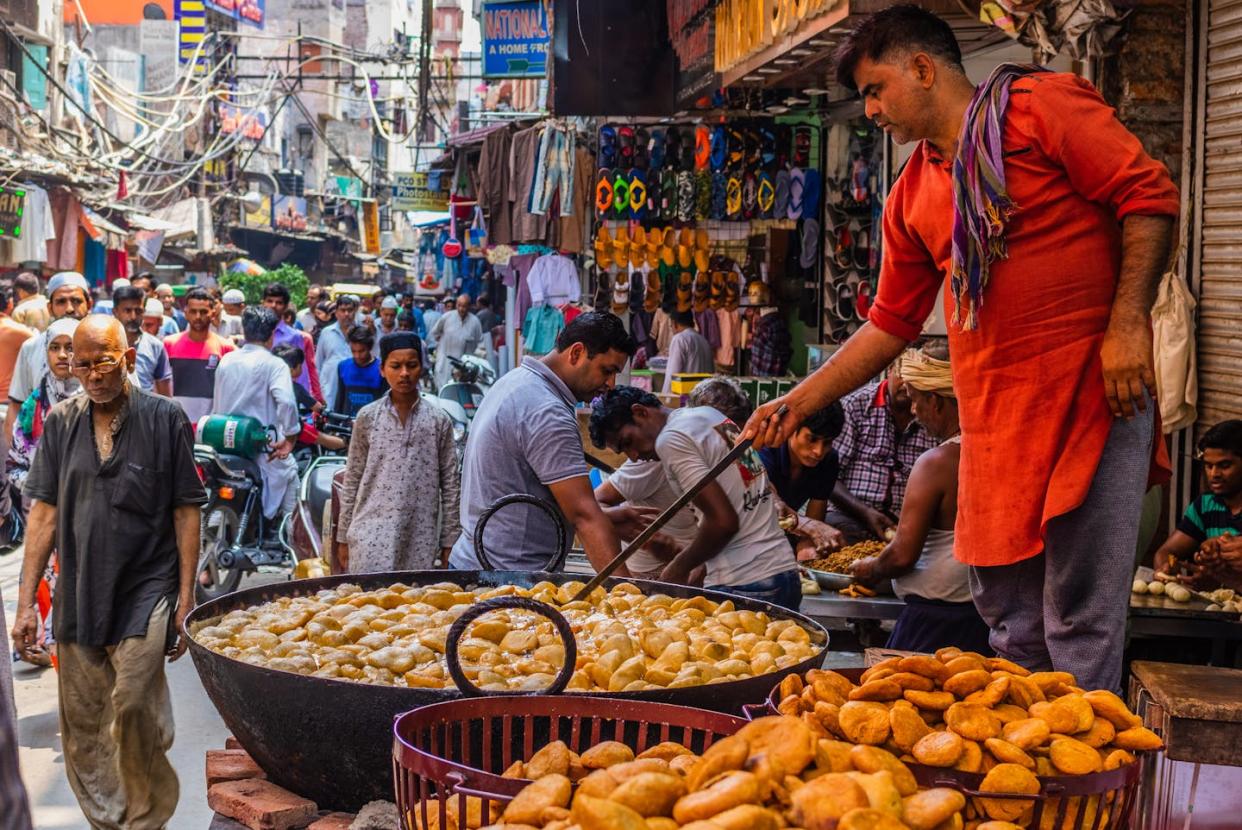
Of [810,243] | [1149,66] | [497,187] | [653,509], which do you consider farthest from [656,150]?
[653,509]

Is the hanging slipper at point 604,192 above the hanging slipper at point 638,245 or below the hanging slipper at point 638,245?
above

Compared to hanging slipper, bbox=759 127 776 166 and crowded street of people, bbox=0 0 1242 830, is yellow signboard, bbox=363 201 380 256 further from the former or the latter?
hanging slipper, bbox=759 127 776 166

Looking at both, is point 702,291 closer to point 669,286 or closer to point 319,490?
point 669,286

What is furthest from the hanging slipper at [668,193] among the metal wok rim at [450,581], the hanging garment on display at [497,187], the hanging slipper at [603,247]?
the metal wok rim at [450,581]

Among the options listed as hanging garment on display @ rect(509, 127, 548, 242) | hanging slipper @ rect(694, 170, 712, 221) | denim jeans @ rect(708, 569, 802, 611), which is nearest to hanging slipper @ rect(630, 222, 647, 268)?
hanging slipper @ rect(694, 170, 712, 221)

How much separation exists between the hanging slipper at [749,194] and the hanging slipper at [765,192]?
0.09 feet

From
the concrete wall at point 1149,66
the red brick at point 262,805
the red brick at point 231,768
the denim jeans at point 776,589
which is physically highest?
the concrete wall at point 1149,66

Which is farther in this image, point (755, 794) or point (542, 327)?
point (542, 327)

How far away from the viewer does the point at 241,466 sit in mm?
9594

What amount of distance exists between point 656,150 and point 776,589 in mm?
7783

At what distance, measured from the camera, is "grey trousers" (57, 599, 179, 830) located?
5.14 metres

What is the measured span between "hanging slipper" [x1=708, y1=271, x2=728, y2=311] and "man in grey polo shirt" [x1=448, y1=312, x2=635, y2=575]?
763cm

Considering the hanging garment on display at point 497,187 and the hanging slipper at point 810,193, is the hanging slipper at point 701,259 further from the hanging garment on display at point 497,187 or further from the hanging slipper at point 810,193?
the hanging garment on display at point 497,187

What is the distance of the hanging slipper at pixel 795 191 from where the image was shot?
39.1 feet
